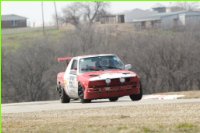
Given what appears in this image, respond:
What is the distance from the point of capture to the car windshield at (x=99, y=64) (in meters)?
19.9

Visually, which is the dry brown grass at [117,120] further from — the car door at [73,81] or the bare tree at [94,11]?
the bare tree at [94,11]

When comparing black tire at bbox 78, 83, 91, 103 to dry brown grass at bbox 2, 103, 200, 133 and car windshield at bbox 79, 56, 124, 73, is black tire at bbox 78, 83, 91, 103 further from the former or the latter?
dry brown grass at bbox 2, 103, 200, 133

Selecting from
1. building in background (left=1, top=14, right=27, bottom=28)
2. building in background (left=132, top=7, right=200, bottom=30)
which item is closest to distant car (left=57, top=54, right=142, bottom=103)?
building in background (left=132, top=7, right=200, bottom=30)

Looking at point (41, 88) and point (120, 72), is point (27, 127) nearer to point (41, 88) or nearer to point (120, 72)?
point (120, 72)

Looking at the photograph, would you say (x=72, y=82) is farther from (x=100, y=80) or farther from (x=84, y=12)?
(x=84, y=12)

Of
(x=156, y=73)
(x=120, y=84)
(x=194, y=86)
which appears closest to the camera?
(x=120, y=84)

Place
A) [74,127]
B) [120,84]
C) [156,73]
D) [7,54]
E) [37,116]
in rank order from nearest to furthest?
[74,127], [37,116], [120,84], [156,73], [7,54]

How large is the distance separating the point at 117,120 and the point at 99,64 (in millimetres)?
7290

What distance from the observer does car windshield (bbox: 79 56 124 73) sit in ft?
65.2

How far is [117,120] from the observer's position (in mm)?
12727

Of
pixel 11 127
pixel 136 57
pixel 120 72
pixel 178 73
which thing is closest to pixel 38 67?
pixel 136 57

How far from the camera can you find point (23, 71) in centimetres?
8050

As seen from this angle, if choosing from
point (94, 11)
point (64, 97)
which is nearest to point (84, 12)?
point (94, 11)

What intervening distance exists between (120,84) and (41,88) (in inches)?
2372
